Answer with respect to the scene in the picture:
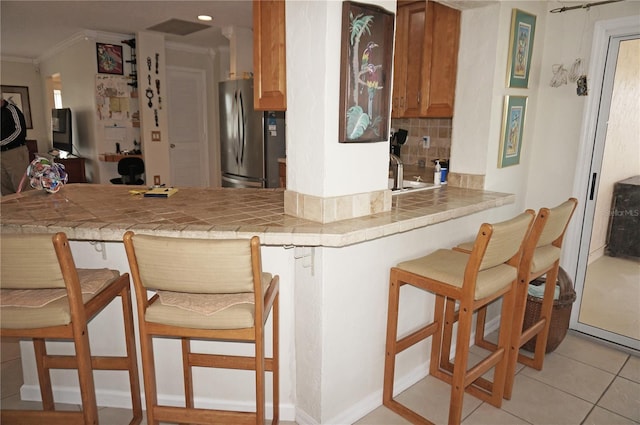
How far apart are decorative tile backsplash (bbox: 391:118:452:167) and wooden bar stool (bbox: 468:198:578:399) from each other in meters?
1.46

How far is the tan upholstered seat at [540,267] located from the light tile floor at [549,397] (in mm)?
129

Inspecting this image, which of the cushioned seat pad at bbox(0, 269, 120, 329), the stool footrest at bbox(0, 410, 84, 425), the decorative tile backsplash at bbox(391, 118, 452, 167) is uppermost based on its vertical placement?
the decorative tile backsplash at bbox(391, 118, 452, 167)

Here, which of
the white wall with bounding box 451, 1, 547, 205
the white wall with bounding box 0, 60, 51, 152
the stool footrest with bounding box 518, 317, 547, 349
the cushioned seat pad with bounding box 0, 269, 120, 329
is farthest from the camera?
the white wall with bounding box 0, 60, 51, 152

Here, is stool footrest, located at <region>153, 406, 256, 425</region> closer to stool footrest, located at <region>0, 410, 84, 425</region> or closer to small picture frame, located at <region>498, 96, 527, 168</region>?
stool footrest, located at <region>0, 410, 84, 425</region>

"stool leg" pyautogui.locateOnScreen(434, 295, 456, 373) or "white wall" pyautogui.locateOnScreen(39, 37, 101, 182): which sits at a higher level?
"white wall" pyautogui.locateOnScreen(39, 37, 101, 182)

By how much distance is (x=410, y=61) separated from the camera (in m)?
3.10

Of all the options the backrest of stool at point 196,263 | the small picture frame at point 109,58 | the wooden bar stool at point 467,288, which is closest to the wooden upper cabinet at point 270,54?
the backrest of stool at point 196,263

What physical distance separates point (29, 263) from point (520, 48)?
2937 mm

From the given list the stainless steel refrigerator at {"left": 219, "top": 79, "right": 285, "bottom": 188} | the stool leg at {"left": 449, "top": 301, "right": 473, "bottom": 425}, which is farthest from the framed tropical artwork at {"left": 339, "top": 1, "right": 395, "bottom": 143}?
the stainless steel refrigerator at {"left": 219, "top": 79, "right": 285, "bottom": 188}

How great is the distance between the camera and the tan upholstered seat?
6.73ft

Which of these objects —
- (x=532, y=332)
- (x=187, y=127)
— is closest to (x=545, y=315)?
(x=532, y=332)

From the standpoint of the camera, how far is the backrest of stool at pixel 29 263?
4.57ft

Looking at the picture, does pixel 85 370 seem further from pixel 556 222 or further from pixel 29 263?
pixel 556 222

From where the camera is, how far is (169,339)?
202 centimetres
